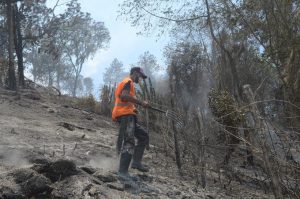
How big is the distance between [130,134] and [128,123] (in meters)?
0.15

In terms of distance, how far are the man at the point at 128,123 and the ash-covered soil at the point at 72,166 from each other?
0.60 feet

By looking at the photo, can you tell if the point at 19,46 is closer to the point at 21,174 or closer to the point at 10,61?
the point at 10,61

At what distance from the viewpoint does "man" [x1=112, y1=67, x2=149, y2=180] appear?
575 cm

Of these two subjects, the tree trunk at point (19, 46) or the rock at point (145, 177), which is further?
A: the tree trunk at point (19, 46)

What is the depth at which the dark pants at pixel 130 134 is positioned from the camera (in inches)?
228

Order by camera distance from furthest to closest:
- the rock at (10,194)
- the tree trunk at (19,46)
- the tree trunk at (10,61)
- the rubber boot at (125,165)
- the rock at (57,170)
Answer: the tree trunk at (19,46), the tree trunk at (10,61), the rubber boot at (125,165), the rock at (57,170), the rock at (10,194)

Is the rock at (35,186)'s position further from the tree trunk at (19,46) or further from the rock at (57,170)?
the tree trunk at (19,46)

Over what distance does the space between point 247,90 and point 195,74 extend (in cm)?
2102

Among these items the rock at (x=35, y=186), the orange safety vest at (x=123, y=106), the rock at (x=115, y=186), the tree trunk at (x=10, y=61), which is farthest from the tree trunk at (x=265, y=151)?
the tree trunk at (x=10, y=61)

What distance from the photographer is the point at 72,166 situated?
Answer: 495 cm

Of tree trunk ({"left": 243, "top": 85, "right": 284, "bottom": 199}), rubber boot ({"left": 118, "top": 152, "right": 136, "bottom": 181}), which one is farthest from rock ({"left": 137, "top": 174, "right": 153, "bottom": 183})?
tree trunk ({"left": 243, "top": 85, "right": 284, "bottom": 199})

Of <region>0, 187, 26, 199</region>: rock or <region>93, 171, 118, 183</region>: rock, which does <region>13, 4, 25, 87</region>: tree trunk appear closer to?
<region>93, 171, 118, 183</region>: rock

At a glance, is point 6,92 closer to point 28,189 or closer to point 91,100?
point 91,100

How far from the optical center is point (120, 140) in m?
6.50
